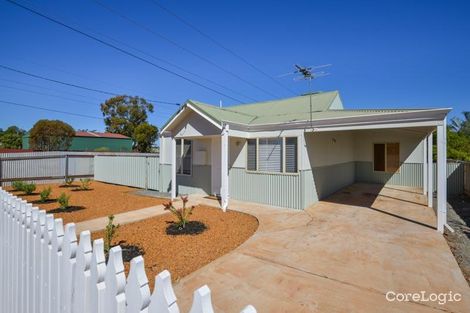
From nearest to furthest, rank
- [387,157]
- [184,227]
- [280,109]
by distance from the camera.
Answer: [184,227] < [280,109] < [387,157]

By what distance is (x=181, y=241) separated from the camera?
5.84m

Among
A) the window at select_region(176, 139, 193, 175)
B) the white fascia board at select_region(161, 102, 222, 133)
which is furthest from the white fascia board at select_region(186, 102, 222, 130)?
the window at select_region(176, 139, 193, 175)

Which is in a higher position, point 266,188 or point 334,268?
point 266,188

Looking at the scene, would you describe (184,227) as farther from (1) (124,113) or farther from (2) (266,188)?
(1) (124,113)

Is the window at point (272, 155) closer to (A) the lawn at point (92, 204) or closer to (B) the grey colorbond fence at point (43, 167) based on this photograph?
(A) the lawn at point (92, 204)

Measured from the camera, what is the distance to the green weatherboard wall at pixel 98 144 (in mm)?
35000

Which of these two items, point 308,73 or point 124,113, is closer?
point 308,73

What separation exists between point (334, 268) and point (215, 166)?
7.72 meters

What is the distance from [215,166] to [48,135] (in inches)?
1212

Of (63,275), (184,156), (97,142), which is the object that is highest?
(97,142)

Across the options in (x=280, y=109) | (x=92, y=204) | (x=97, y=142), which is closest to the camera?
(x=92, y=204)

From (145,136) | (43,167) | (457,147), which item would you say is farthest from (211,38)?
(145,136)

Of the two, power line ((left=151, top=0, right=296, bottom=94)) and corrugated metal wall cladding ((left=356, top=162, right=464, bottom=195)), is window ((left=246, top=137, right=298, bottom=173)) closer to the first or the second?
power line ((left=151, top=0, right=296, bottom=94))

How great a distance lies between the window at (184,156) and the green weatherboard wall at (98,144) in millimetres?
25915
